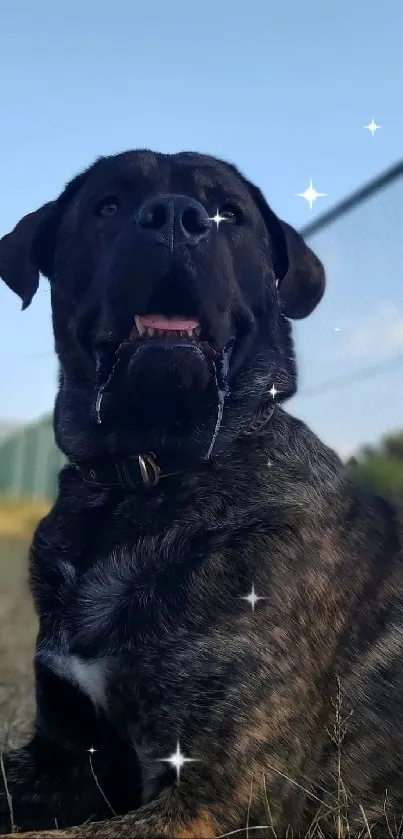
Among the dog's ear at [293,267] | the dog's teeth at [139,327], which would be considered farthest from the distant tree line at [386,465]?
the dog's teeth at [139,327]

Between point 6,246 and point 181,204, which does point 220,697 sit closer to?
point 181,204

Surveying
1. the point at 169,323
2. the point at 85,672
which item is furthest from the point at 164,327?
the point at 85,672

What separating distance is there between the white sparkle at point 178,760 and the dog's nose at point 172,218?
53.0 inches

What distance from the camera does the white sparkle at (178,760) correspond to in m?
1.99

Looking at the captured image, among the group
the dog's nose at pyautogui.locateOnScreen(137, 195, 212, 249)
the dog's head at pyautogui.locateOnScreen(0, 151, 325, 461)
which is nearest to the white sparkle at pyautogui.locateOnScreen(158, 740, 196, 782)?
the dog's head at pyautogui.locateOnScreen(0, 151, 325, 461)

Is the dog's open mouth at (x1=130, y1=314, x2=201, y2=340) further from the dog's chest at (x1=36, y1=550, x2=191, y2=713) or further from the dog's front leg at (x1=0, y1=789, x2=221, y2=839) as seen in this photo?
the dog's front leg at (x1=0, y1=789, x2=221, y2=839)

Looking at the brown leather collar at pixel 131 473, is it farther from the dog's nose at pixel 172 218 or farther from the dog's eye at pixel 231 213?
the dog's eye at pixel 231 213

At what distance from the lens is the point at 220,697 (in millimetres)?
2068

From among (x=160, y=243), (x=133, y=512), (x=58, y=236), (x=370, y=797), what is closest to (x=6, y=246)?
(x=58, y=236)

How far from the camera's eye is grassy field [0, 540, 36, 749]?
3797 millimetres

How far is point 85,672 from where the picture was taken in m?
2.29

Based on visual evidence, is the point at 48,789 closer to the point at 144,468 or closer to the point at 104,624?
the point at 104,624

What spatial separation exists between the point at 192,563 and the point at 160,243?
0.90 m

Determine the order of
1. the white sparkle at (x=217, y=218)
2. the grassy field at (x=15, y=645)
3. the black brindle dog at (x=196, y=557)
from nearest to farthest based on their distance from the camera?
1. the black brindle dog at (x=196, y=557)
2. the white sparkle at (x=217, y=218)
3. the grassy field at (x=15, y=645)
